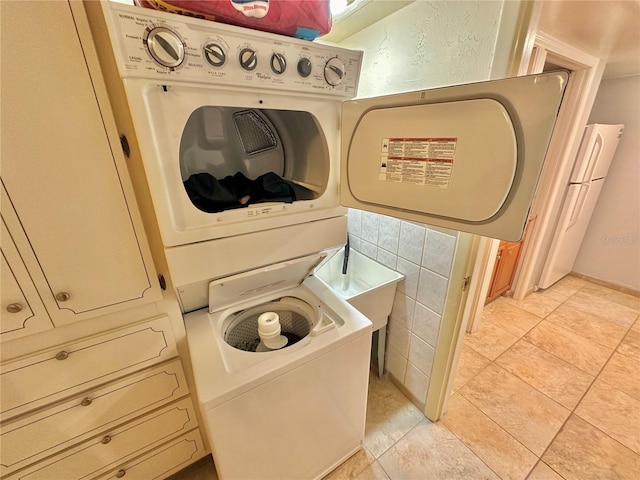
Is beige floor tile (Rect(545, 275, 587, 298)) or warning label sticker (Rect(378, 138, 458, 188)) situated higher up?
warning label sticker (Rect(378, 138, 458, 188))

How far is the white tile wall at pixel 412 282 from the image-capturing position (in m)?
1.14

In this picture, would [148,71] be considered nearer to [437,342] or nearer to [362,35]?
[362,35]

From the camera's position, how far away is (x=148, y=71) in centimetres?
53

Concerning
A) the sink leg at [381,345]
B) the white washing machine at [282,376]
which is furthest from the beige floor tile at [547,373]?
the white washing machine at [282,376]

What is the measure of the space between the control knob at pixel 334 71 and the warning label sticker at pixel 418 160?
0.21 m

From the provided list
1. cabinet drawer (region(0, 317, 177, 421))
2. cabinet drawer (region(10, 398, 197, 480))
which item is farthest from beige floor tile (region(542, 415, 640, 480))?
cabinet drawer (region(0, 317, 177, 421))

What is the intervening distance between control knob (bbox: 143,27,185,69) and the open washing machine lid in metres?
0.56

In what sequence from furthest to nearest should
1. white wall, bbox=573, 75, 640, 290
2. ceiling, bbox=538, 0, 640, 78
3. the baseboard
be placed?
1. the baseboard
2. white wall, bbox=573, 75, 640, 290
3. ceiling, bbox=538, 0, 640, 78

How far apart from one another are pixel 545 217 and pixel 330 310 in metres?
2.16

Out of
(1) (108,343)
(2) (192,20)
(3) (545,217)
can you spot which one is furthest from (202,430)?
(3) (545,217)

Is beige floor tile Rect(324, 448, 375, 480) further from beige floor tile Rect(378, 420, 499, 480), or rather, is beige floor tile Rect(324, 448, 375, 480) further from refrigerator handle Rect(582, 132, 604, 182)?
refrigerator handle Rect(582, 132, 604, 182)

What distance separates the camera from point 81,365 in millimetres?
808

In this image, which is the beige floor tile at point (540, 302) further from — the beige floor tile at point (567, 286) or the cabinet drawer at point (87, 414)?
the cabinet drawer at point (87, 414)

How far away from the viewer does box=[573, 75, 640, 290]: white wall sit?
2.26 meters
